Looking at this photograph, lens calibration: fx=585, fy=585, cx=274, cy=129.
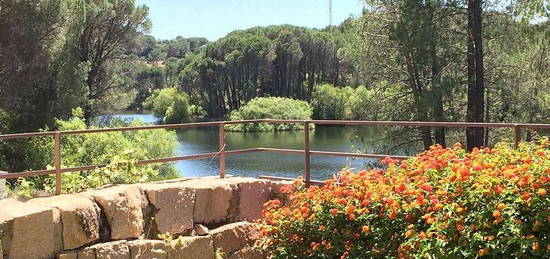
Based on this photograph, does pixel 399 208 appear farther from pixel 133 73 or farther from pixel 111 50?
pixel 133 73

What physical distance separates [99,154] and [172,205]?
11131 mm

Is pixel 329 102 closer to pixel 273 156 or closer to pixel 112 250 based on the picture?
pixel 273 156

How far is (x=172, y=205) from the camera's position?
17.5 ft

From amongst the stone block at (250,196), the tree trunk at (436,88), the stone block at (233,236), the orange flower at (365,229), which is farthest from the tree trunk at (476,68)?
the orange flower at (365,229)

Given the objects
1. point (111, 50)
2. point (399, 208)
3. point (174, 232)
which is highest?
point (111, 50)

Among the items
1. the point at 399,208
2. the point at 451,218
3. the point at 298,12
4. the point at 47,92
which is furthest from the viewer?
the point at 298,12

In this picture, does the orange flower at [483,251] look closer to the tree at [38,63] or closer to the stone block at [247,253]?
the stone block at [247,253]

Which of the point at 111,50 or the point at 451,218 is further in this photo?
the point at 111,50

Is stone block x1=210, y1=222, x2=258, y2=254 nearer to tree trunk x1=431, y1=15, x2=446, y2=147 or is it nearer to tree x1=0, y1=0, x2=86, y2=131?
tree trunk x1=431, y1=15, x2=446, y2=147

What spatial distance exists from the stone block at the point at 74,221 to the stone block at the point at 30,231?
89 millimetres

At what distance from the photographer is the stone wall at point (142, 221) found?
4250mm

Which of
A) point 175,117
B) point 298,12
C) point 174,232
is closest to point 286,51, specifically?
point 175,117

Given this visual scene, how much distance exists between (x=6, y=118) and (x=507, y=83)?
13702 millimetres

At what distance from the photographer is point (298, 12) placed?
96750 mm
